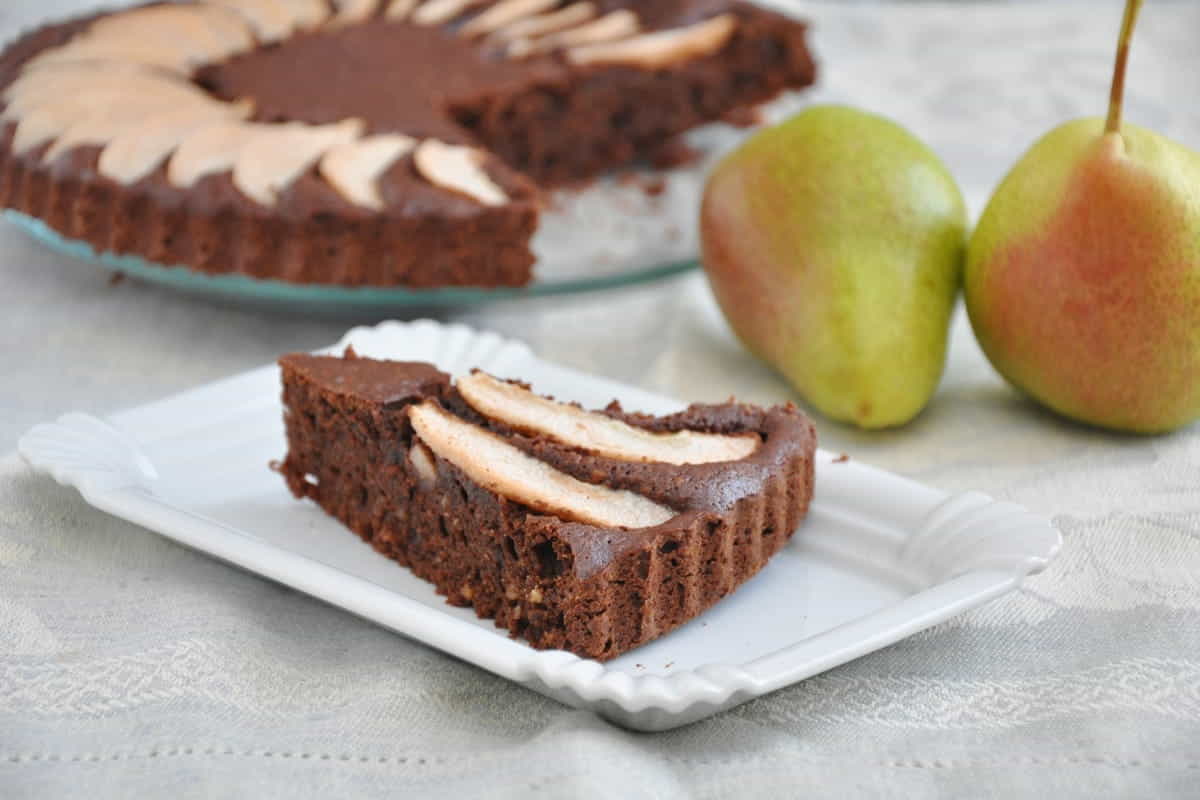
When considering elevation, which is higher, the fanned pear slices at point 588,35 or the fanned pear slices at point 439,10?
Answer: the fanned pear slices at point 439,10

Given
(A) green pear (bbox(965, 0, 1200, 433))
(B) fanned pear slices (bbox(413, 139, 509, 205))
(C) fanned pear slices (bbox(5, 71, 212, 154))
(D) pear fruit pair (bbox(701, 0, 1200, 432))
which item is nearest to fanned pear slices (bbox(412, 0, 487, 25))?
(C) fanned pear slices (bbox(5, 71, 212, 154))

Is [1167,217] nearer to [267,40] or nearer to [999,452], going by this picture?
[999,452]

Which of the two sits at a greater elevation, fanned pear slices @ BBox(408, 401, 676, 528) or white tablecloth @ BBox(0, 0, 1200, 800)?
fanned pear slices @ BBox(408, 401, 676, 528)

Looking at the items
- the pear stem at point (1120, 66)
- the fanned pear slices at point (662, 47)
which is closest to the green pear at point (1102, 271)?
the pear stem at point (1120, 66)

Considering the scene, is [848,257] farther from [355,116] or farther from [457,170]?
[355,116]

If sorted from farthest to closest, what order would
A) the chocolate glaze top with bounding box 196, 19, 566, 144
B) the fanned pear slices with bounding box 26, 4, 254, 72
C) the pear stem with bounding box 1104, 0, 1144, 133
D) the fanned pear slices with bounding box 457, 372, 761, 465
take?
the fanned pear slices with bounding box 26, 4, 254, 72 → the chocolate glaze top with bounding box 196, 19, 566, 144 → the pear stem with bounding box 1104, 0, 1144, 133 → the fanned pear slices with bounding box 457, 372, 761, 465

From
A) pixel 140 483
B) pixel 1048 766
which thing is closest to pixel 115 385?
pixel 140 483

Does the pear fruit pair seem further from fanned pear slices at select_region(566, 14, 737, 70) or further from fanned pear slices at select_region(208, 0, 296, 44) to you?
fanned pear slices at select_region(208, 0, 296, 44)

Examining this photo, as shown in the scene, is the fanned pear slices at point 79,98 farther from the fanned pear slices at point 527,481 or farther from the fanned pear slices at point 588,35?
the fanned pear slices at point 527,481
